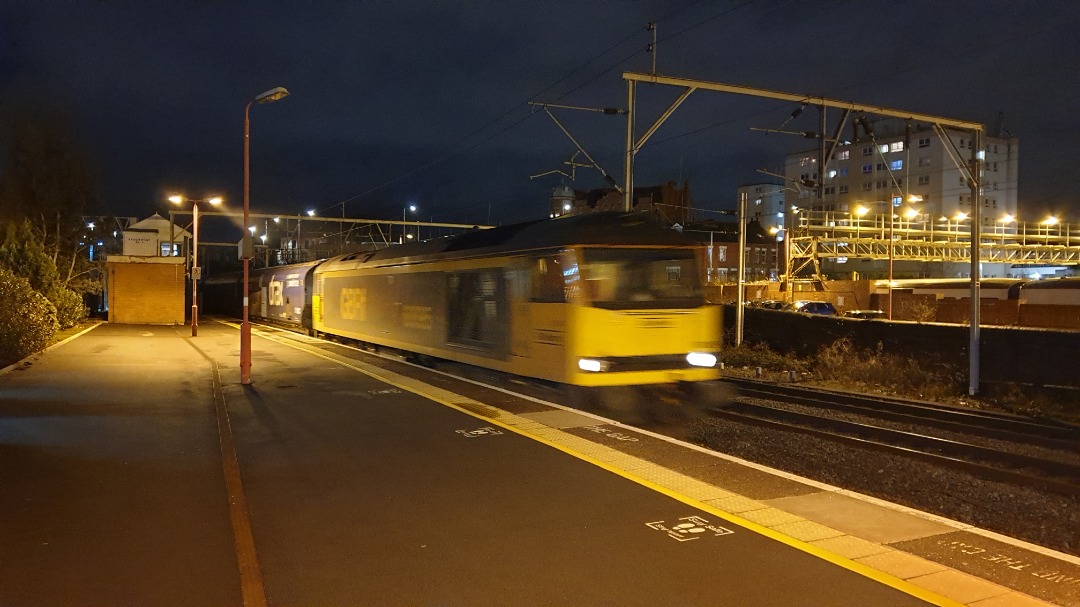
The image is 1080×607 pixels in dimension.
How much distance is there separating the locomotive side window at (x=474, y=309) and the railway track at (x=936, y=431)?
454 centimetres

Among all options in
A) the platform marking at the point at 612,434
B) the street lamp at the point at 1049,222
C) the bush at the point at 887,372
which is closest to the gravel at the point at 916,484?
the platform marking at the point at 612,434

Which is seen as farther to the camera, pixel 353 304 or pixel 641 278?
pixel 353 304

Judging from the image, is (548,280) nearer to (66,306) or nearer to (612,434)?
(612,434)

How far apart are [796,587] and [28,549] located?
5.63m

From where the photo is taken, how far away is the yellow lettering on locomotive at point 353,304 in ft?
73.5

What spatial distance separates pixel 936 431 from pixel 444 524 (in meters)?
10.1

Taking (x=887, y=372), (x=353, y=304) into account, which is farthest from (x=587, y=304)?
(x=353, y=304)

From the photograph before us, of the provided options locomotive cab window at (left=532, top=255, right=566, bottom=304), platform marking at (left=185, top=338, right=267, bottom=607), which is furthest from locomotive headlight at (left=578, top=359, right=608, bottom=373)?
platform marking at (left=185, top=338, right=267, bottom=607)

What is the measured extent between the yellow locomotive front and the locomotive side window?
1.09m

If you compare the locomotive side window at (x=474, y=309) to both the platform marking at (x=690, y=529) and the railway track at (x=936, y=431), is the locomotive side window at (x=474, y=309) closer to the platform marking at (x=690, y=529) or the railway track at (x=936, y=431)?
the railway track at (x=936, y=431)

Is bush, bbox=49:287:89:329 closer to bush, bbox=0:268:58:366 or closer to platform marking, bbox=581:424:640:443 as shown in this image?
bush, bbox=0:268:58:366

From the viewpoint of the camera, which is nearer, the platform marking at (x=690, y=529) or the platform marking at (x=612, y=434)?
the platform marking at (x=690, y=529)

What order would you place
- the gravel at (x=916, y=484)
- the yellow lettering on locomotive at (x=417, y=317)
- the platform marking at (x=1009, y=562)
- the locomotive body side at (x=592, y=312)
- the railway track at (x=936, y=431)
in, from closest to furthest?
the platform marking at (x=1009, y=562), the gravel at (x=916, y=484), the railway track at (x=936, y=431), the locomotive body side at (x=592, y=312), the yellow lettering on locomotive at (x=417, y=317)

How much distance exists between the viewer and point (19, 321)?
19312 millimetres
